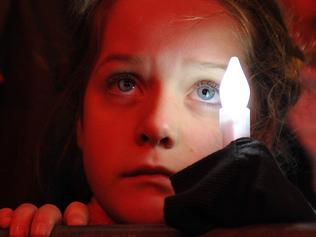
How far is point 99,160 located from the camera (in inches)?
32.9

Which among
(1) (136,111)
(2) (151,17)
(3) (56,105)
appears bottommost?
(3) (56,105)

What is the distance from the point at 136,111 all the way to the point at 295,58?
1.06 feet

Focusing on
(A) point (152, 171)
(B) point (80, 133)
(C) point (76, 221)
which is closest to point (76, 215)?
(C) point (76, 221)

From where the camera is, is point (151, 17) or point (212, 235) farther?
point (151, 17)

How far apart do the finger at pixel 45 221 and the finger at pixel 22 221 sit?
0.04 feet

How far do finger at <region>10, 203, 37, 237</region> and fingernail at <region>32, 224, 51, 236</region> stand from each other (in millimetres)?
Result: 22

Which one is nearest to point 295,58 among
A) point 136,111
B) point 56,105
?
point 136,111

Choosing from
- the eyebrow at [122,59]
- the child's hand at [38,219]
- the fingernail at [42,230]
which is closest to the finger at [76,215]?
Result: the child's hand at [38,219]

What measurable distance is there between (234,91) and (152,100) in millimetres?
255

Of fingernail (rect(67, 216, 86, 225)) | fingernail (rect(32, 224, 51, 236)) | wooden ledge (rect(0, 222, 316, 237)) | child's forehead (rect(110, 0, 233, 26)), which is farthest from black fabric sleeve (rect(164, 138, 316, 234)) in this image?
child's forehead (rect(110, 0, 233, 26))

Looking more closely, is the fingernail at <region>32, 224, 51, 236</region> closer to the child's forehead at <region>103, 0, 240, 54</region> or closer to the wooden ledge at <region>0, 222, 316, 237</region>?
the wooden ledge at <region>0, 222, 316, 237</region>

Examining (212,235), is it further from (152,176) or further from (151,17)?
(151,17)

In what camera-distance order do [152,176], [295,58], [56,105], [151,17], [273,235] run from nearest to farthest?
1. [273,235]
2. [152,176]
3. [151,17]
4. [295,58]
5. [56,105]

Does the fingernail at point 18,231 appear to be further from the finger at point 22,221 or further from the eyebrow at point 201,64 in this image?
the eyebrow at point 201,64
